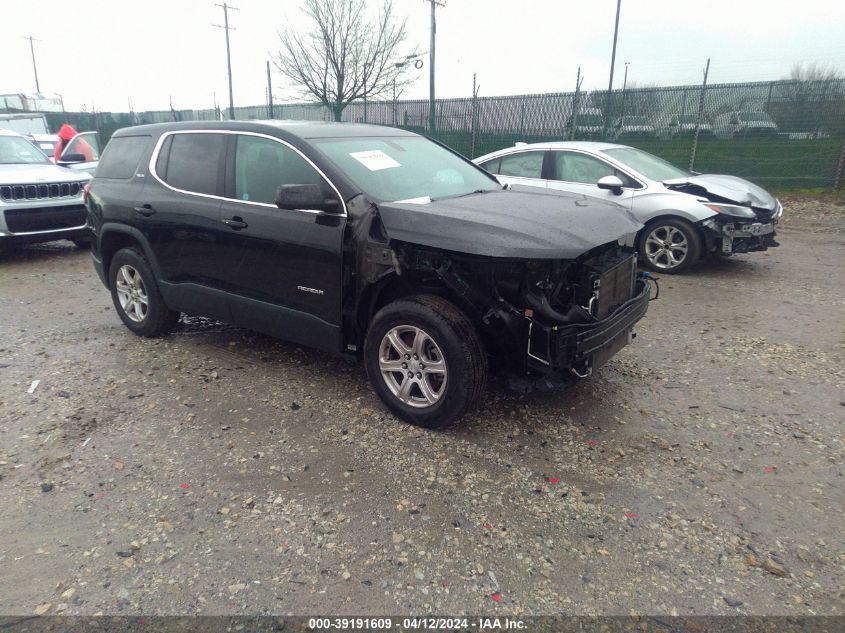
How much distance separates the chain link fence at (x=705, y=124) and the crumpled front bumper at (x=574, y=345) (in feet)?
40.3

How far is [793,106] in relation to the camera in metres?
13.3

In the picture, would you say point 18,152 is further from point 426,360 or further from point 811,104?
point 811,104

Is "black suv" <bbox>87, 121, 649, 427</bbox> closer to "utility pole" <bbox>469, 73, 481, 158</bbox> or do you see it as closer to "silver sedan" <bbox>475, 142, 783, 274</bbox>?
"silver sedan" <bbox>475, 142, 783, 274</bbox>

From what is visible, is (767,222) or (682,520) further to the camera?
(767,222)

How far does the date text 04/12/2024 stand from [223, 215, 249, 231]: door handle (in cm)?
274

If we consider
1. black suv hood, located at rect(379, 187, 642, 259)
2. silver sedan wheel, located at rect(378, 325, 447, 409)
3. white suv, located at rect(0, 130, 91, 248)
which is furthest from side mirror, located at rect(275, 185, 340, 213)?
white suv, located at rect(0, 130, 91, 248)

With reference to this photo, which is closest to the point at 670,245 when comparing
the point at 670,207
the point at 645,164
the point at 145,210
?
the point at 670,207

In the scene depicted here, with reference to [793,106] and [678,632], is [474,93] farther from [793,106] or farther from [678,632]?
[678,632]

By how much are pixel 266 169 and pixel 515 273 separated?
1978mm

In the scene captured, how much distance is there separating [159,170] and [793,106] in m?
13.8

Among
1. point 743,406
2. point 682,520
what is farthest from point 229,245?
point 743,406

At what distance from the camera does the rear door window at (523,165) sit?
8078mm

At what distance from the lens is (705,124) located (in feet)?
45.9

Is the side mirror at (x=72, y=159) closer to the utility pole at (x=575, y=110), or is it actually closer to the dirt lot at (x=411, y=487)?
the dirt lot at (x=411, y=487)
